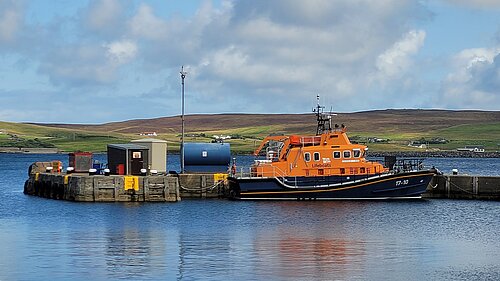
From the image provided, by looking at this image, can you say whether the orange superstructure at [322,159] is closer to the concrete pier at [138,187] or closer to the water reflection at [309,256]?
the concrete pier at [138,187]

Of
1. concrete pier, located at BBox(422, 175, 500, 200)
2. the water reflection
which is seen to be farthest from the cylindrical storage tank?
the water reflection

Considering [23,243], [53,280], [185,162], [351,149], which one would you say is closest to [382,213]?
[351,149]

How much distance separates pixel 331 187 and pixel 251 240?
20.4m

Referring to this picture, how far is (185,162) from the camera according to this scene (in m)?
67.6

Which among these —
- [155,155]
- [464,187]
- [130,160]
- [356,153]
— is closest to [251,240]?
[356,153]

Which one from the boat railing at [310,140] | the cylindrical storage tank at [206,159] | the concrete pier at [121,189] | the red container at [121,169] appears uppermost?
the boat railing at [310,140]

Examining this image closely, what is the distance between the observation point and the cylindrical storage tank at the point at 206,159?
6788cm

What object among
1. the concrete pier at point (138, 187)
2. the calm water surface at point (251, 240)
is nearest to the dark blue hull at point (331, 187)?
the calm water surface at point (251, 240)

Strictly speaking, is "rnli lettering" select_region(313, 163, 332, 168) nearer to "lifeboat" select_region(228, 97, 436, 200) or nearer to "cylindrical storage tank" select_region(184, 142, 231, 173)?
"lifeboat" select_region(228, 97, 436, 200)

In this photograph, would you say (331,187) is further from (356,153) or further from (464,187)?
(464,187)

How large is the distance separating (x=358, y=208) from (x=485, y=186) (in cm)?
1081

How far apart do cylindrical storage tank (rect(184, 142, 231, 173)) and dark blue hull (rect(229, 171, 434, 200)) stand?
13.2ft

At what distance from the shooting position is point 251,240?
43.3 metres

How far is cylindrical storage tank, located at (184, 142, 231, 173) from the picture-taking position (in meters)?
67.9
